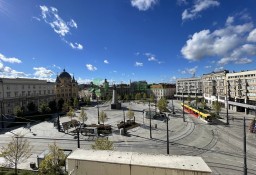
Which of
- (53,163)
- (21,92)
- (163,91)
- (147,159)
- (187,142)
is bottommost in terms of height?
(187,142)

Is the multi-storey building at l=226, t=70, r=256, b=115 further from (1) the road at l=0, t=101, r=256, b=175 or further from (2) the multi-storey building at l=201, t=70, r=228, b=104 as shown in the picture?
(1) the road at l=0, t=101, r=256, b=175

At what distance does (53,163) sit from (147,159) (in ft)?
40.5

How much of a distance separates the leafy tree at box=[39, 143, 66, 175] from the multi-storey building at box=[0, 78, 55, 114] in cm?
4891

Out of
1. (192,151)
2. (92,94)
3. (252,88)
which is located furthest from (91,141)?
(92,94)

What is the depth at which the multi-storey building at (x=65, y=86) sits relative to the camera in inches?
3912

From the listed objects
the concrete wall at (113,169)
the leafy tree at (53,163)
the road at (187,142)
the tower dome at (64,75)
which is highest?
the tower dome at (64,75)

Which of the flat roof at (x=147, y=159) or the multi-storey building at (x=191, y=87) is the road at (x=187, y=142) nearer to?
the flat roof at (x=147, y=159)

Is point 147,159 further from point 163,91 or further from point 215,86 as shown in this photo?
point 163,91

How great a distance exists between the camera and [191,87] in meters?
122

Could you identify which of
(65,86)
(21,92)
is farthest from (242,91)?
(65,86)

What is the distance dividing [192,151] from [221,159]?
4353 millimetres

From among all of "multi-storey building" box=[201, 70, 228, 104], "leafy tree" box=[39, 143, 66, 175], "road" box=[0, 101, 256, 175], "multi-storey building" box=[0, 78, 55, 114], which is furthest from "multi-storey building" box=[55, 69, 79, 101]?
"leafy tree" box=[39, 143, 66, 175]

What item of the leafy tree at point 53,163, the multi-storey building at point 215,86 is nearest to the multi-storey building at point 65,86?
the multi-storey building at point 215,86

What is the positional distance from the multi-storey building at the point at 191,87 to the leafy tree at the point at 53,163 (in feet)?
347
